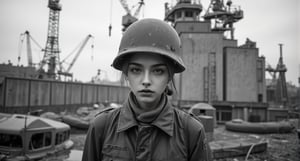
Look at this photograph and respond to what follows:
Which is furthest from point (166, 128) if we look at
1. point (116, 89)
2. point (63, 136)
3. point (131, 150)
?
point (116, 89)

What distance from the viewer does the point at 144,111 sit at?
2.05 meters

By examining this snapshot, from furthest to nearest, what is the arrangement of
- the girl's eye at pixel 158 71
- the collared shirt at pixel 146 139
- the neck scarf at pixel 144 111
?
the girl's eye at pixel 158 71, the neck scarf at pixel 144 111, the collared shirt at pixel 146 139

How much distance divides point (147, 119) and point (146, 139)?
0.22 m

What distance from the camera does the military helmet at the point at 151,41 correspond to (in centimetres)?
198

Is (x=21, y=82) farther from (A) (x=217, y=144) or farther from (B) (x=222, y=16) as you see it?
(B) (x=222, y=16)

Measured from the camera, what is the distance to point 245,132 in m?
17.6

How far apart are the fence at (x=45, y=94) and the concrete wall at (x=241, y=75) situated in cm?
2695

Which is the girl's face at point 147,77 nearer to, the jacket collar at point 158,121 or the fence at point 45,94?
the jacket collar at point 158,121

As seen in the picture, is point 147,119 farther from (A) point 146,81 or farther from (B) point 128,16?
(B) point 128,16

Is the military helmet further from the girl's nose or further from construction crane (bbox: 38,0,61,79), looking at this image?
construction crane (bbox: 38,0,61,79)

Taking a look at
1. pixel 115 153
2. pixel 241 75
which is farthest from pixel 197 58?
pixel 115 153

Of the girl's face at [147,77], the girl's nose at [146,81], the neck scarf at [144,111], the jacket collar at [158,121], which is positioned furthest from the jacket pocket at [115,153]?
the girl's nose at [146,81]

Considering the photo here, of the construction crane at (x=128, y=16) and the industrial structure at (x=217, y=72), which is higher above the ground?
the construction crane at (x=128, y=16)

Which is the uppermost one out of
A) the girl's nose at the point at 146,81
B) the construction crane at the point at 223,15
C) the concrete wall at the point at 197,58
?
the construction crane at the point at 223,15
